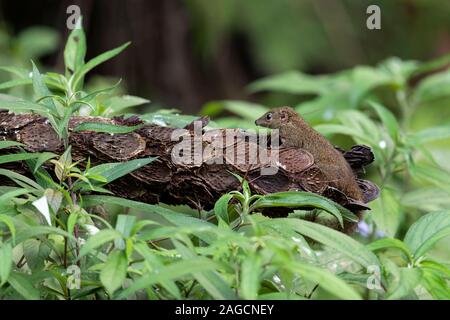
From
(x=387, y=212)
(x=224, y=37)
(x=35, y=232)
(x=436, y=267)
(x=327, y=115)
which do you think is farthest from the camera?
(x=224, y=37)

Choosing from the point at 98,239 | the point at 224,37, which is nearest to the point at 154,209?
the point at 98,239

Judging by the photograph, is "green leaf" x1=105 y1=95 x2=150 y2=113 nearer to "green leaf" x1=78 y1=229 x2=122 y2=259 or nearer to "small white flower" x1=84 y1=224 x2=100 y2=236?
"small white flower" x1=84 y1=224 x2=100 y2=236

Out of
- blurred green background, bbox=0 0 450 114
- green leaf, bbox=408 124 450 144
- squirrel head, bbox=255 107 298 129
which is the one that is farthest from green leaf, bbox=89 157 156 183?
blurred green background, bbox=0 0 450 114

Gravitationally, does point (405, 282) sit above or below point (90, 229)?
below

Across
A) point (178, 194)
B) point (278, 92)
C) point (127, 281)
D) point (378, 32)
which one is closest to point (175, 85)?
point (278, 92)

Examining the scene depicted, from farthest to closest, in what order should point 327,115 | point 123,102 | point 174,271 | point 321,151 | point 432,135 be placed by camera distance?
point 327,115
point 432,135
point 123,102
point 321,151
point 174,271

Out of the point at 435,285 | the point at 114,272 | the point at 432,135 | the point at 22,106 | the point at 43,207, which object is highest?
the point at 22,106

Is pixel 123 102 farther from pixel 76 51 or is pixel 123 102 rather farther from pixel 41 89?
pixel 41 89
